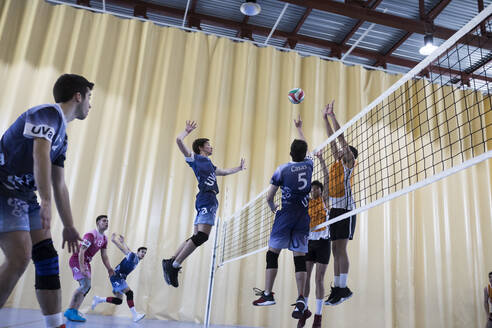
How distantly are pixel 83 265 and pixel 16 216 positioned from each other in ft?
14.6

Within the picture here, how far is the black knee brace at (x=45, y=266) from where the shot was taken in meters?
2.34

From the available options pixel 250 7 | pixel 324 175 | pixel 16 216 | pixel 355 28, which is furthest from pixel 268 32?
pixel 16 216

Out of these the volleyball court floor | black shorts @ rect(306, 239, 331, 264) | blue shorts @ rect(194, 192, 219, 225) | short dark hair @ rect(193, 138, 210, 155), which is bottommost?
the volleyball court floor

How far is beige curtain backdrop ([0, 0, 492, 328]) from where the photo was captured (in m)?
8.45

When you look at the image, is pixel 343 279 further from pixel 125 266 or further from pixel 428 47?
pixel 428 47

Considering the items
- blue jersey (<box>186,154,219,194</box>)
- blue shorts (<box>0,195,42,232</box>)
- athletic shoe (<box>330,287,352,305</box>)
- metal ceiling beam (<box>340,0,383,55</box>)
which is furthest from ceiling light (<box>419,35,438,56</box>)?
blue shorts (<box>0,195,42,232</box>)

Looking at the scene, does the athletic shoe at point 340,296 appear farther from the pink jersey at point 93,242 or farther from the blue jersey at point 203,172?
the pink jersey at point 93,242

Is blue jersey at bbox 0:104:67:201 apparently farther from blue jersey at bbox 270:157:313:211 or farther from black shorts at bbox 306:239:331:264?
black shorts at bbox 306:239:331:264

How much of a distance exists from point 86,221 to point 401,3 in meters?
8.00

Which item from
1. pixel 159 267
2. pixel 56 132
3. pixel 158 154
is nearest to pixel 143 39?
pixel 158 154

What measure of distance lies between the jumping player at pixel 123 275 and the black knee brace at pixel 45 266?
4.73 meters

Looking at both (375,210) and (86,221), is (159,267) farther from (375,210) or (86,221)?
(375,210)

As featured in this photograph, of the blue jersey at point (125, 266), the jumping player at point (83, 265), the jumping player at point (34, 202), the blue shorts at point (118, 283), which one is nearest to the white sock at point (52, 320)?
the jumping player at point (34, 202)

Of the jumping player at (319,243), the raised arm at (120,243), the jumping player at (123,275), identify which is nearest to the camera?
the jumping player at (319,243)
